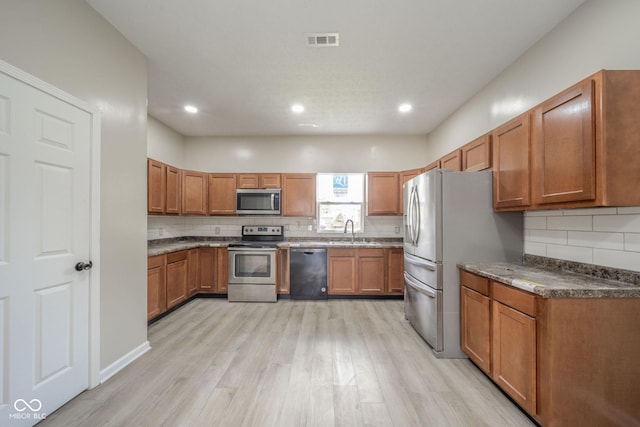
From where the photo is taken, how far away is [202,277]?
178 inches

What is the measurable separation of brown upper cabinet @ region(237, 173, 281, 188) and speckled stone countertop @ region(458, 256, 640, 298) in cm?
332

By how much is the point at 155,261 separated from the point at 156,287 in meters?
0.34

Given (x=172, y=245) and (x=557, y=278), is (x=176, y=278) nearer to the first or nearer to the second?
(x=172, y=245)

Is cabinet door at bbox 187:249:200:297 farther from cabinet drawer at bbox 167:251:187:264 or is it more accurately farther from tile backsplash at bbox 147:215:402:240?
tile backsplash at bbox 147:215:402:240

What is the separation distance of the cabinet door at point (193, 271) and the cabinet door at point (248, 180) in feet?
4.48

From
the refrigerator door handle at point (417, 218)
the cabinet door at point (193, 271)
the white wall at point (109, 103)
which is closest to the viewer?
the white wall at point (109, 103)

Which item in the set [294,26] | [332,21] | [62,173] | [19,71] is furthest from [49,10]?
[332,21]

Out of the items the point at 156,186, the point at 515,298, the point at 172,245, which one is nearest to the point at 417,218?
the point at 515,298

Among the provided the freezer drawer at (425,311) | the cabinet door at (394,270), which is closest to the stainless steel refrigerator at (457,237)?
the freezer drawer at (425,311)

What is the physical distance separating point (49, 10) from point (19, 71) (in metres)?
0.52

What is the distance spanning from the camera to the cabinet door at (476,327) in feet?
6.97

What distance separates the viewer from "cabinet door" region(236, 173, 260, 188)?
4750 millimetres

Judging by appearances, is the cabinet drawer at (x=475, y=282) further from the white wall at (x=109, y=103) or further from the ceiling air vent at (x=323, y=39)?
the white wall at (x=109, y=103)

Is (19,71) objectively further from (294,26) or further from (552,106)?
(552,106)
